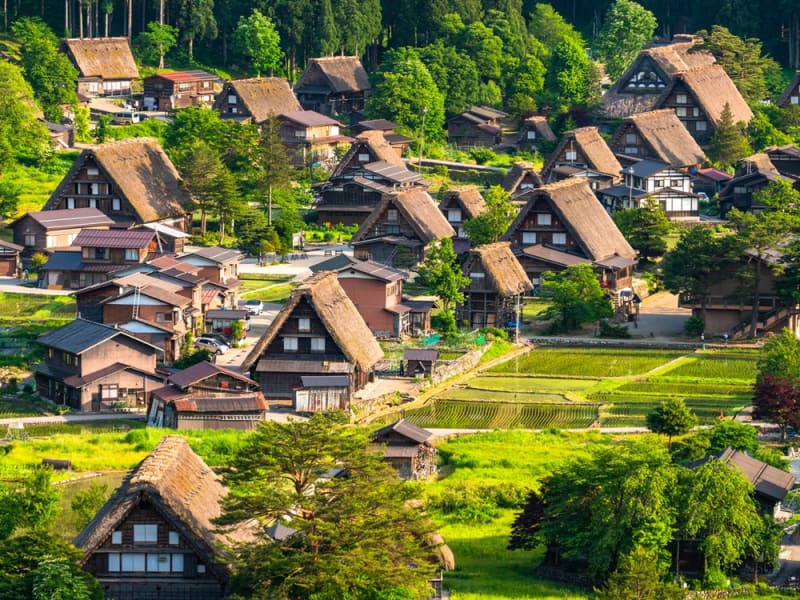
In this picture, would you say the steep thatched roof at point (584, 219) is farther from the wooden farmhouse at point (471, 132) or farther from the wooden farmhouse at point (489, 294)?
the wooden farmhouse at point (471, 132)

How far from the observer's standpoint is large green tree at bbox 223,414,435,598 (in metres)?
32.5

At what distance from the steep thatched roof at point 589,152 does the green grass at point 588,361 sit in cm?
2026

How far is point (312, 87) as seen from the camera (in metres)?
88.8

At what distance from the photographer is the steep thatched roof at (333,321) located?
167 feet

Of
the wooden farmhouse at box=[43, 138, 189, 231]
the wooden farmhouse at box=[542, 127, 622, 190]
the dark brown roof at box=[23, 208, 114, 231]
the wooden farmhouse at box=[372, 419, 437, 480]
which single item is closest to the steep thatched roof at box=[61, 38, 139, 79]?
the wooden farmhouse at box=[43, 138, 189, 231]

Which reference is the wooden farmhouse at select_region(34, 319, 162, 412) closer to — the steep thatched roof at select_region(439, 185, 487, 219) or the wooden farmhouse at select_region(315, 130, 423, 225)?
the steep thatched roof at select_region(439, 185, 487, 219)

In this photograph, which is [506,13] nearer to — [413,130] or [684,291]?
[413,130]

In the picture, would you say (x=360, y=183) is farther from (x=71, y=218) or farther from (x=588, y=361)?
(x=588, y=361)

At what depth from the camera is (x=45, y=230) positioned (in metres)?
65.0

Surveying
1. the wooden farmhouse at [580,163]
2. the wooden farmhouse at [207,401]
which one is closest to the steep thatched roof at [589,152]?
the wooden farmhouse at [580,163]

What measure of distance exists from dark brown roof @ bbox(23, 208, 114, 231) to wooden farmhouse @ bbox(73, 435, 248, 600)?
3198 cm

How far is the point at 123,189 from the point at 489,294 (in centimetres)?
1456

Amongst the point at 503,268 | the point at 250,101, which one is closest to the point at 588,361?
the point at 503,268

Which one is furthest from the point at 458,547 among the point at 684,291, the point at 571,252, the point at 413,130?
the point at 413,130
